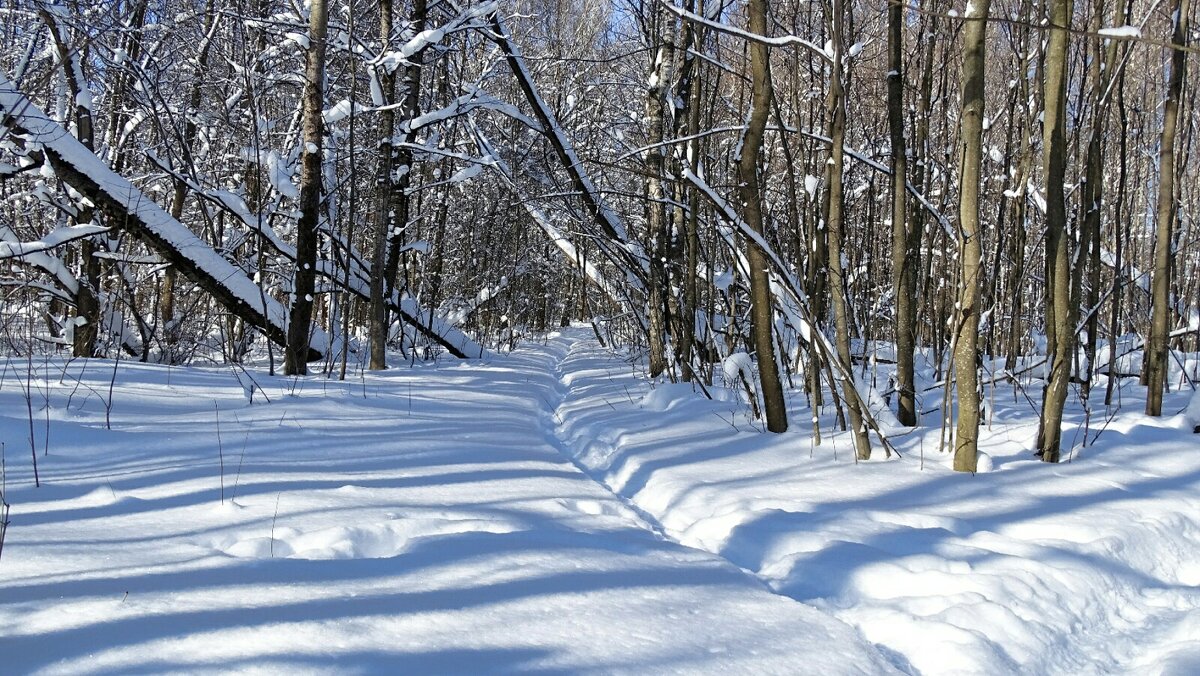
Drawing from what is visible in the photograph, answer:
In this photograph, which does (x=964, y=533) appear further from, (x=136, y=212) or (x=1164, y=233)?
(x=136, y=212)

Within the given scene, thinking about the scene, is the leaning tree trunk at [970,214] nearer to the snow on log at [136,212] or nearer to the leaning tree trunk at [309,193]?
the leaning tree trunk at [309,193]

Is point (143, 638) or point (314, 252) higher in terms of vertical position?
point (314, 252)

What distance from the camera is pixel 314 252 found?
22.2 feet

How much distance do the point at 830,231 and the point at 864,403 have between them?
2.80 feet

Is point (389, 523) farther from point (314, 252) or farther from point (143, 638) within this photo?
point (314, 252)

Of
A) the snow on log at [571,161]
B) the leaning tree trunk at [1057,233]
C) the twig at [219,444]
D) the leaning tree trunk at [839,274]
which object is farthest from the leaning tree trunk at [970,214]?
the snow on log at [571,161]

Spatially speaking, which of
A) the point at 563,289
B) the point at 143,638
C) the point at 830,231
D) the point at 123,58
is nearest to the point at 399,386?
the point at 830,231

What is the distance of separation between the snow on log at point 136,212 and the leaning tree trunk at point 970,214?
5.41 metres

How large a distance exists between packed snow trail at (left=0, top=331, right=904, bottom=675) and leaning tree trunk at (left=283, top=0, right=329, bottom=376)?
299 centimetres

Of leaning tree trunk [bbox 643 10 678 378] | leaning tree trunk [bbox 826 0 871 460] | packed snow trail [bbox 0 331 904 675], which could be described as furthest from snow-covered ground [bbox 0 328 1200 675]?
leaning tree trunk [bbox 643 10 678 378]

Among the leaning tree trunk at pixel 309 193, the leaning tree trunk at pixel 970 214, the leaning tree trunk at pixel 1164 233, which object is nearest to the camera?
the leaning tree trunk at pixel 970 214

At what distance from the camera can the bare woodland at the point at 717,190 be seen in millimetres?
3893

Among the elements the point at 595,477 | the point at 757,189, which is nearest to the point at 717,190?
the point at 757,189

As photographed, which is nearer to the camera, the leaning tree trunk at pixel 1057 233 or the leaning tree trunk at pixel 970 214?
the leaning tree trunk at pixel 970 214
